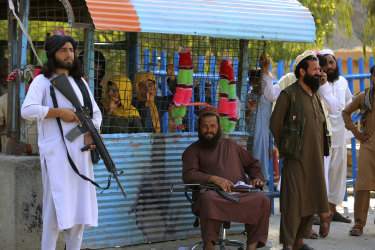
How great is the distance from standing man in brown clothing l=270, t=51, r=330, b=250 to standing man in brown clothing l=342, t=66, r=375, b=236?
120 cm

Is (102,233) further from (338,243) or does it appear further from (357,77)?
(357,77)

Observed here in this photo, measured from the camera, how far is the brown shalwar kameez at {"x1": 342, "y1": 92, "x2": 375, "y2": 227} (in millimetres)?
6902

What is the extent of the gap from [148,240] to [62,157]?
1949 millimetres

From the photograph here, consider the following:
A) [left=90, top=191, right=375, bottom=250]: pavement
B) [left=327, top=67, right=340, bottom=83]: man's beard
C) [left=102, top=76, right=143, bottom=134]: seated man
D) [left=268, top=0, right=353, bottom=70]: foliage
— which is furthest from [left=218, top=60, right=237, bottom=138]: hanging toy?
[left=268, top=0, right=353, bottom=70]: foliage

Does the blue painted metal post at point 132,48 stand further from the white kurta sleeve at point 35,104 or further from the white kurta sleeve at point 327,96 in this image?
the white kurta sleeve at point 35,104

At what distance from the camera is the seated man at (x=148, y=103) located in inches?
246

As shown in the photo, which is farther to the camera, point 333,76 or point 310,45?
point 310,45

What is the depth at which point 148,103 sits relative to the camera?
6.25m

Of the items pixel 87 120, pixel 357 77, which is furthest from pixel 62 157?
pixel 357 77

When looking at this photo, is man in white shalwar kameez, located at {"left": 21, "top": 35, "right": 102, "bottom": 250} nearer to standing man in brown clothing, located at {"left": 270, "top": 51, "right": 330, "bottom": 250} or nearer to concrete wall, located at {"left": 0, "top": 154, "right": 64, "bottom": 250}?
concrete wall, located at {"left": 0, "top": 154, "right": 64, "bottom": 250}

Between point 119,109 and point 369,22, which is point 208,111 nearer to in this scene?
point 119,109

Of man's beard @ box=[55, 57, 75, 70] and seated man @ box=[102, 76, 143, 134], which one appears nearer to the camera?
man's beard @ box=[55, 57, 75, 70]

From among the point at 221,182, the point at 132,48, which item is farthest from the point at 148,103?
the point at 132,48

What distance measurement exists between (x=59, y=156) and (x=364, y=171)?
393 centimetres
